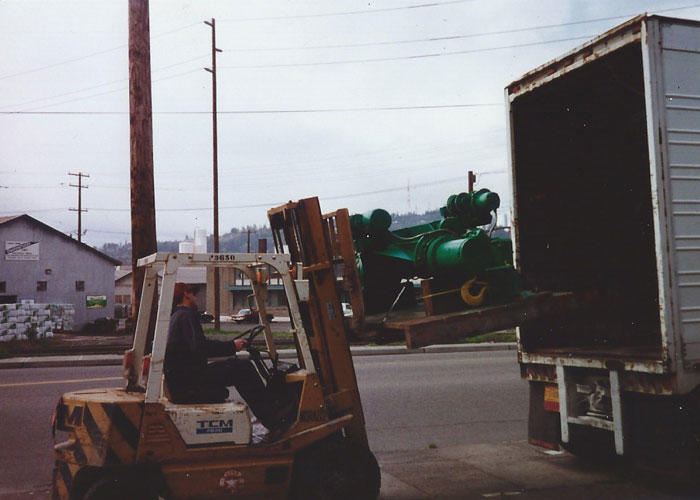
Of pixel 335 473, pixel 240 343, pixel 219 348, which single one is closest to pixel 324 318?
pixel 240 343

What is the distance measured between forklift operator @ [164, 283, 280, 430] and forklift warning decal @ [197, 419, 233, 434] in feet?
0.68

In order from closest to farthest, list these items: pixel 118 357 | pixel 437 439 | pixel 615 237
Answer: pixel 615 237 → pixel 437 439 → pixel 118 357

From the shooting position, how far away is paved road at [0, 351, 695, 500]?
19.6ft

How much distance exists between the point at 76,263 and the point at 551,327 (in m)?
41.6

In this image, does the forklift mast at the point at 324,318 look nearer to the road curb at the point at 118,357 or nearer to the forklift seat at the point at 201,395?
the forklift seat at the point at 201,395

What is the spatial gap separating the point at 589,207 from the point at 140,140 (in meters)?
6.18

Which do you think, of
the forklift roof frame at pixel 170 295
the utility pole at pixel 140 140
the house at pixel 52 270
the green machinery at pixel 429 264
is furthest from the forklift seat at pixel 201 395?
the house at pixel 52 270

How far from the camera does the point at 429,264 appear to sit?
6.11 metres

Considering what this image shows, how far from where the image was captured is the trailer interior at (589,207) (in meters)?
7.04

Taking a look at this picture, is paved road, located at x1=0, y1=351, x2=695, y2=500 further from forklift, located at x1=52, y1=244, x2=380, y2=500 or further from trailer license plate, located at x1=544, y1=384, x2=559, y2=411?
forklift, located at x1=52, y1=244, x2=380, y2=500

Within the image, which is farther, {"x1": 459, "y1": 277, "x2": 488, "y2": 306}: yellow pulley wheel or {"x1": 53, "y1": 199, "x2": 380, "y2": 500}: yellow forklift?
{"x1": 459, "y1": 277, "x2": 488, "y2": 306}: yellow pulley wheel

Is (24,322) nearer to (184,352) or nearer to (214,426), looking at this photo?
(184,352)

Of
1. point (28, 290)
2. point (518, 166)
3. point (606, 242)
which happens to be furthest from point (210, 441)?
point (28, 290)

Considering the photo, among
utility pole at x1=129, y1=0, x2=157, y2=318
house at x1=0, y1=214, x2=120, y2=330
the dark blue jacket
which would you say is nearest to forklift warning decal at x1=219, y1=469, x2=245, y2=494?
the dark blue jacket
